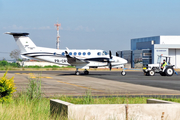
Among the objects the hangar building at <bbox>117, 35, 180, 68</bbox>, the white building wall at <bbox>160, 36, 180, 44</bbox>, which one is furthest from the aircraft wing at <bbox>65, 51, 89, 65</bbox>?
the white building wall at <bbox>160, 36, 180, 44</bbox>

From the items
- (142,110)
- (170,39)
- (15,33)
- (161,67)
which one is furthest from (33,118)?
(170,39)

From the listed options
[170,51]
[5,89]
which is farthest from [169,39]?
[5,89]

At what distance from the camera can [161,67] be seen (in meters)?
37.7

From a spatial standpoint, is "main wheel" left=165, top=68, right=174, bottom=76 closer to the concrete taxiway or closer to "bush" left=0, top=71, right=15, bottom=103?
the concrete taxiway

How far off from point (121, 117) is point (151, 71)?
31808mm

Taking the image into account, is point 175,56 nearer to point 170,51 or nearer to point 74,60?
point 170,51

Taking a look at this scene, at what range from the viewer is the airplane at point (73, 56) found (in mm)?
37406

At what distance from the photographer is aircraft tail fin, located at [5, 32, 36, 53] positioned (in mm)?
40688

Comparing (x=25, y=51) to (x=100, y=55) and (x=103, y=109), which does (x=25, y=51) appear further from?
(x=103, y=109)

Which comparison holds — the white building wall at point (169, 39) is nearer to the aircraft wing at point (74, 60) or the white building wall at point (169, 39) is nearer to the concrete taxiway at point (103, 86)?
the aircraft wing at point (74, 60)

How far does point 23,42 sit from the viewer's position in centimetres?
4112

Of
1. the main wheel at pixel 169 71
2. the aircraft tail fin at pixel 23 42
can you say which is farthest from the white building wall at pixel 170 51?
the aircraft tail fin at pixel 23 42

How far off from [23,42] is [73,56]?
8.22 meters

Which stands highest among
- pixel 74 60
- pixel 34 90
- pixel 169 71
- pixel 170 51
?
pixel 170 51
